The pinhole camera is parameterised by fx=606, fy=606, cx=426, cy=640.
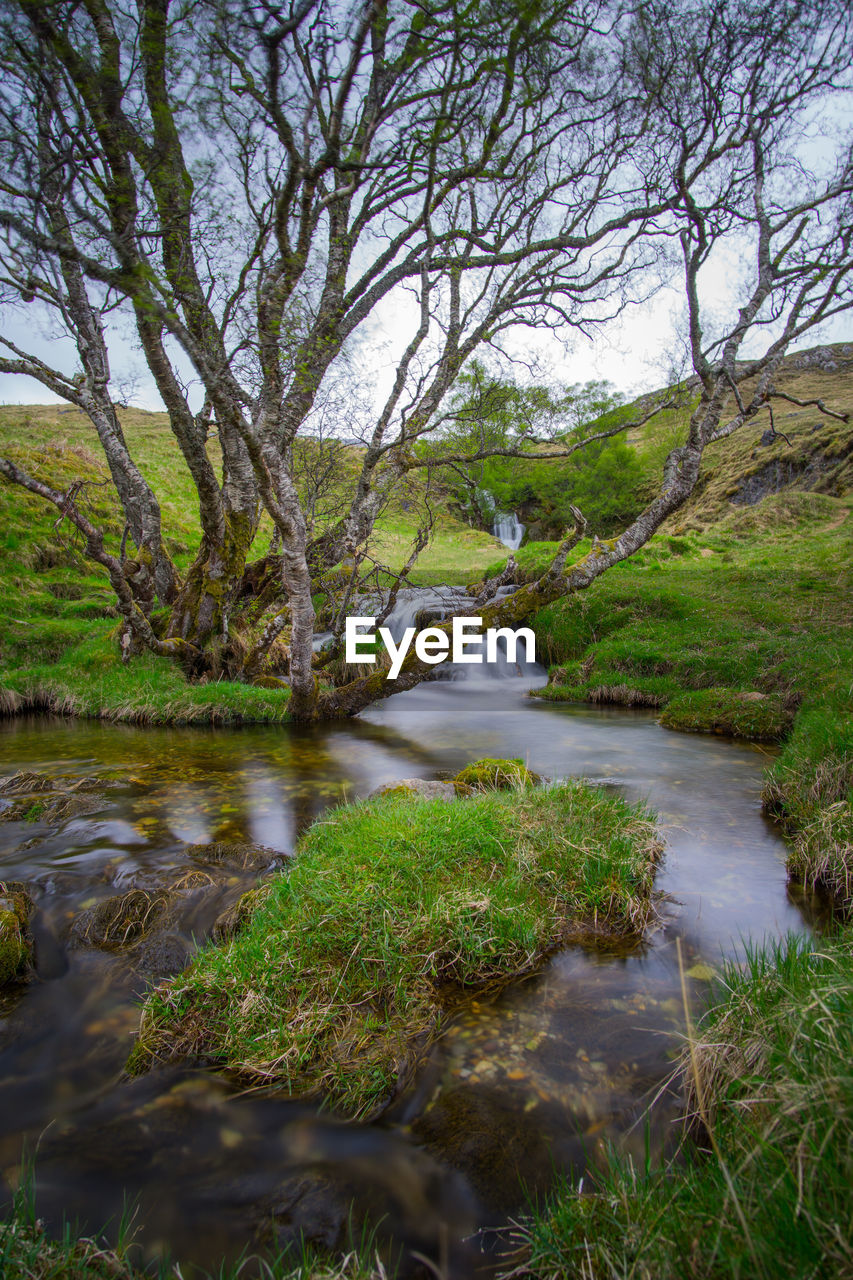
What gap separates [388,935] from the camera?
3.93 metres

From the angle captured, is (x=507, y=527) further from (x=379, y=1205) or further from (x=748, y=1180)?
(x=748, y=1180)

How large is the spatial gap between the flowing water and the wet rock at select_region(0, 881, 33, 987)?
0.14m

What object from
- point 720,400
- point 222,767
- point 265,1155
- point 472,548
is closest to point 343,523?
point 222,767

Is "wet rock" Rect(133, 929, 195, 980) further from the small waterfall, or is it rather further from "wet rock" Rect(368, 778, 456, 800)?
the small waterfall

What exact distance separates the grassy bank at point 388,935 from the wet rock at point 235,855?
0.39 metres

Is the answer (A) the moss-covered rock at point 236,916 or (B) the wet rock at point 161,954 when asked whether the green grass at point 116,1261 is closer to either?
(B) the wet rock at point 161,954

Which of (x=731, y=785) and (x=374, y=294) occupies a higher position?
(x=374, y=294)

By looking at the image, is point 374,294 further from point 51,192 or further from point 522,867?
point 522,867

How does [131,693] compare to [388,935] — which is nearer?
[388,935]

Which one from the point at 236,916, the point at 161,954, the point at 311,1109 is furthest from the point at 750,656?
the point at 311,1109

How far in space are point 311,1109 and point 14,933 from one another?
2709 millimetres

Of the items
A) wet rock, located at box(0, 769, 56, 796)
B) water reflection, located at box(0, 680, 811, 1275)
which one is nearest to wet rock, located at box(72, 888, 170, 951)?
water reflection, located at box(0, 680, 811, 1275)

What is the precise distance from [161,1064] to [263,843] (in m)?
2.96

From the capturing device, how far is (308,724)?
12.2 m
